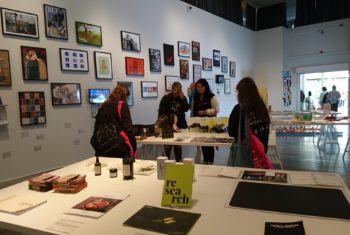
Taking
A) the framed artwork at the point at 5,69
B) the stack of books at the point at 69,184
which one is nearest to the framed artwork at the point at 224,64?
the framed artwork at the point at 5,69

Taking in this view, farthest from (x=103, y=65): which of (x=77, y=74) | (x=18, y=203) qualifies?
(x=18, y=203)

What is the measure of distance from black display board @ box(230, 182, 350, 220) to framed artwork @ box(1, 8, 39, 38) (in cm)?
356

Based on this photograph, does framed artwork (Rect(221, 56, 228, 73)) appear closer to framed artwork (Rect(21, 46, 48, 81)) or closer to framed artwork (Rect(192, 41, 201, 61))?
framed artwork (Rect(192, 41, 201, 61))

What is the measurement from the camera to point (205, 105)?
13.9 feet

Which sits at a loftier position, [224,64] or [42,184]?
[224,64]

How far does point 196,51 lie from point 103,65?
3.24m

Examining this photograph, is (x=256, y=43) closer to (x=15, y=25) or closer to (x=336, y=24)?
(x=336, y=24)

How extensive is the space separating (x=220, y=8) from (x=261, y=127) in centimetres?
720

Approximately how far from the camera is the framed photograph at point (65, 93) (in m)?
4.22

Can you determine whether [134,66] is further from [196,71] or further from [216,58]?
[216,58]

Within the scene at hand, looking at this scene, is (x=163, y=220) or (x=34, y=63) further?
(x=34, y=63)

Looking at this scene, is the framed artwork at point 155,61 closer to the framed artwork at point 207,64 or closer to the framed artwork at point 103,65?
the framed artwork at point 103,65

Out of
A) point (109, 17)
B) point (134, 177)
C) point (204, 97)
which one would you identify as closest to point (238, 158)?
point (134, 177)

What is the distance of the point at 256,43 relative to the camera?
1121cm
